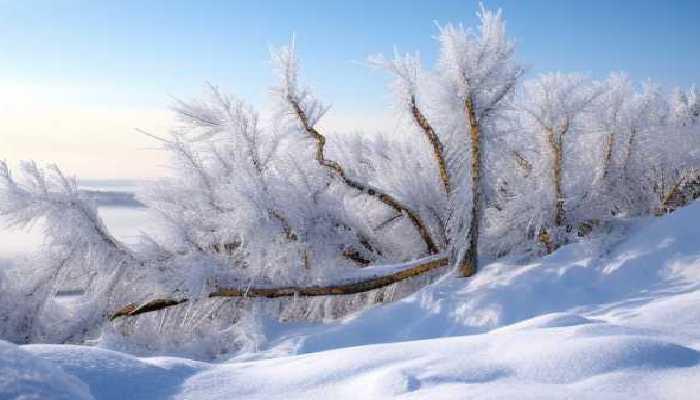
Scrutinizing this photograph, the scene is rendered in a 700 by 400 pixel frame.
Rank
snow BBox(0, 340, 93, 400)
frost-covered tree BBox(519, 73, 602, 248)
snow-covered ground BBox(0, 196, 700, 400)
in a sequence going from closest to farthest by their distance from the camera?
snow BBox(0, 340, 93, 400) → snow-covered ground BBox(0, 196, 700, 400) → frost-covered tree BBox(519, 73, 602, 248)

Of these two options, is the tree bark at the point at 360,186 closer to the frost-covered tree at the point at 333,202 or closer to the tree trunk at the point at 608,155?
the frost-covered tree at the point at 333,202

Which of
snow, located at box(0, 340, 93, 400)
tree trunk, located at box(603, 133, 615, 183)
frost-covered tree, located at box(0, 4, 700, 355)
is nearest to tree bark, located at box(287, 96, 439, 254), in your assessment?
frost-covered tree, located at box(0, 4, 700, 355)

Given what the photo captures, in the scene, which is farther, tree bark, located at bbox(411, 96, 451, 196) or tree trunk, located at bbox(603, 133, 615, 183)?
tree trunk, located at bbox(603, 133, 615, 183)

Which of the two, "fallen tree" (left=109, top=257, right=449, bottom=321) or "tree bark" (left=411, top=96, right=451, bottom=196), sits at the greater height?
"tree bark" (left=411, top=96, right=451, bottom=196)

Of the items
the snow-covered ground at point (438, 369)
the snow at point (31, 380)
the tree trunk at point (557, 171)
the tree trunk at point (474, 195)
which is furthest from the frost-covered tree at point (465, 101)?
the snow at point (31, 380)

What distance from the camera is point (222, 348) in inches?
167

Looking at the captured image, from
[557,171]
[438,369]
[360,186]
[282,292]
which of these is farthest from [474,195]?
[438,369]

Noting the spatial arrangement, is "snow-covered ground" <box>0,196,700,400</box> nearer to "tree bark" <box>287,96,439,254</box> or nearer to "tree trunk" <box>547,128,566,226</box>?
"tree trunk" <box>547,128,566,226</box>

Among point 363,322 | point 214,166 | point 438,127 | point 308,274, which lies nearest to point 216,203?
point 214,166

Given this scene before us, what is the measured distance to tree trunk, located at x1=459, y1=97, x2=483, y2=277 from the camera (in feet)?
15.2

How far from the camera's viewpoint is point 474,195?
15.5 ft

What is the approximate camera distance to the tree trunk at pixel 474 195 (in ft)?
15.2

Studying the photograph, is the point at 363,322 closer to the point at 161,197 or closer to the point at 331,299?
the point at 331,299

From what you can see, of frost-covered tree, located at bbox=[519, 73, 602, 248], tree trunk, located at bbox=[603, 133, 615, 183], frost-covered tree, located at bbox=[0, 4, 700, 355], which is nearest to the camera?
frost-covered tree, located at bbox=[0, 4, 700, 355]
